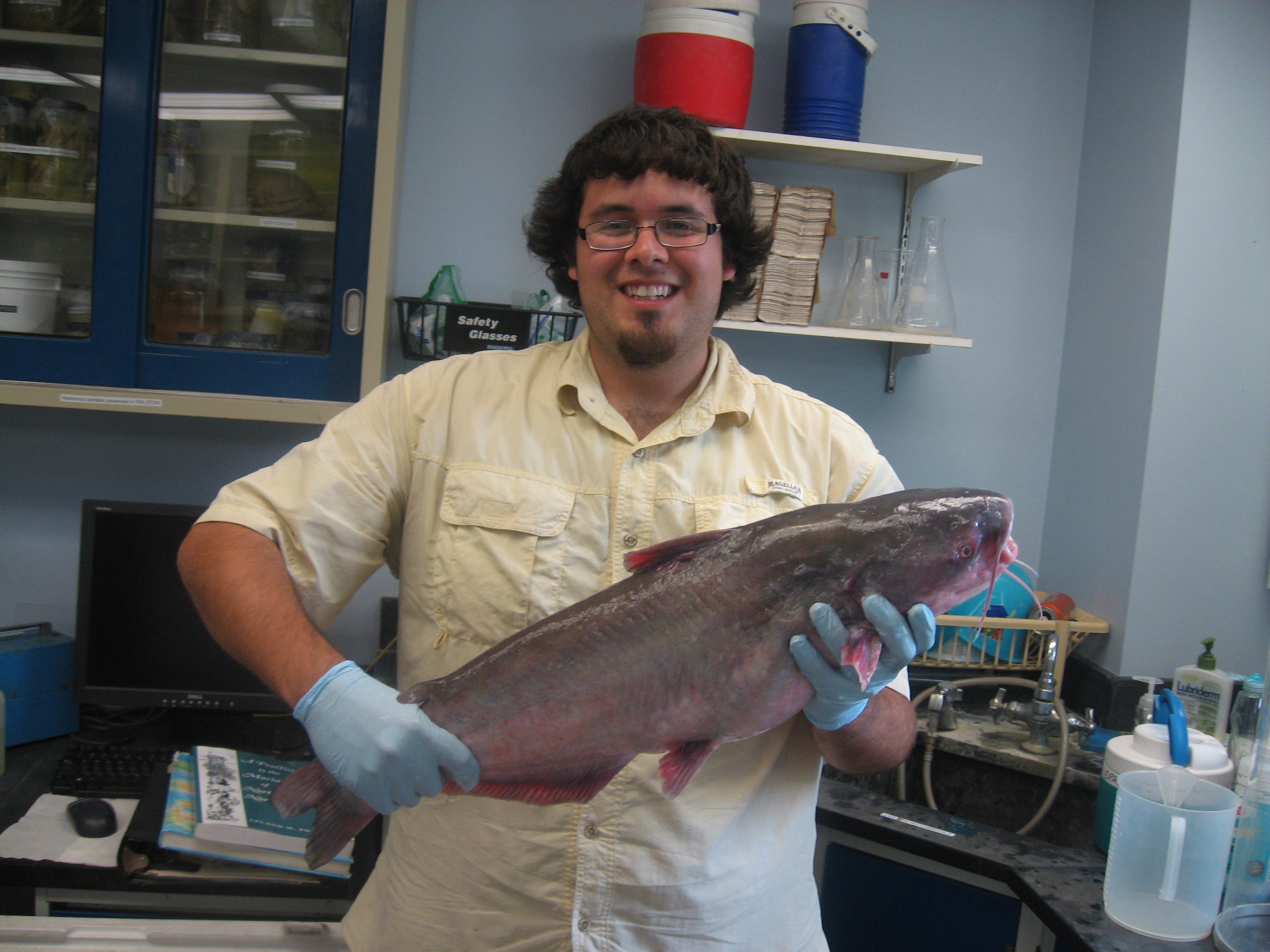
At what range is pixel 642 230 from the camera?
1505mm

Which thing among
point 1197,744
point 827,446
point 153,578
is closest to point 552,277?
point 827,446

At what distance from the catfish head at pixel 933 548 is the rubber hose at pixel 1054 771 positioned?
1.16 m

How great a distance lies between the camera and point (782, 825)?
1.46 metres

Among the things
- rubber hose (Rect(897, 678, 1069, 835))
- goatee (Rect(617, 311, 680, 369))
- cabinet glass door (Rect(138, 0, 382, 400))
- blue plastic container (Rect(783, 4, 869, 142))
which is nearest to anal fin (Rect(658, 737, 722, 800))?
goatee (Rect(617, 311, 680, 369))

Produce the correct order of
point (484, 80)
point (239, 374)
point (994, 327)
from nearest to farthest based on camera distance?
point (239, 374), point (484, 80), point (994, 327)

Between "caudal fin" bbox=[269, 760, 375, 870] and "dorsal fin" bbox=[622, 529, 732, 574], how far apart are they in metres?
0.45

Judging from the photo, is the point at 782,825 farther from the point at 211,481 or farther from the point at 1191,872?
the point at 211,481

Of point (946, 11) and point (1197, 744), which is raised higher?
point (946, 11)

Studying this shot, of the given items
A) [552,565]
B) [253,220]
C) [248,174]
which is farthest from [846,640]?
[248,174]

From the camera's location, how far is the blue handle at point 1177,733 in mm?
1865

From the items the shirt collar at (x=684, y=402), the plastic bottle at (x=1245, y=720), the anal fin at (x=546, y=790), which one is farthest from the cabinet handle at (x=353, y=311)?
the plastic bottle at (x=1245, y=720)

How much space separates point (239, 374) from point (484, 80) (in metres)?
1.10

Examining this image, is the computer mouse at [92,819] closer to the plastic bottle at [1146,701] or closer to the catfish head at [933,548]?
the catfish head at [933,548]

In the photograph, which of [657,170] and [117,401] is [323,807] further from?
[117,401]
